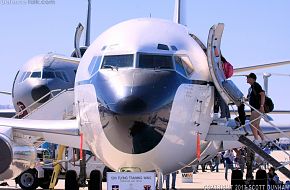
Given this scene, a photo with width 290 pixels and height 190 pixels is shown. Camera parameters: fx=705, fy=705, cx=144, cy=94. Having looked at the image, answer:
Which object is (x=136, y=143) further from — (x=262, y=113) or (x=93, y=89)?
(x=262, y=113)

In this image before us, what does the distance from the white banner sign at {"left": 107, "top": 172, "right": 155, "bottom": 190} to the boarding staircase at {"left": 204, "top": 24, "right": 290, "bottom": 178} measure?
3.16 metres

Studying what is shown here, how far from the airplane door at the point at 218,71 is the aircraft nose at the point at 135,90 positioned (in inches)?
47.6

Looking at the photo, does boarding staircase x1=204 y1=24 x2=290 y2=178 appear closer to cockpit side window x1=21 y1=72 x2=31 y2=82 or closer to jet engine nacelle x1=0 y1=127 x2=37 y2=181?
jet engine nacelle x1=0 y1=127 x2=37 y2=181

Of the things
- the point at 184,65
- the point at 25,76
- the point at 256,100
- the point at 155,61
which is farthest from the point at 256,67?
the point at 25,76

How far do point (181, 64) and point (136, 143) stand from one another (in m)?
2.48

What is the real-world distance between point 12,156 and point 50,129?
3.97 ft

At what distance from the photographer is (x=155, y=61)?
14.7 m

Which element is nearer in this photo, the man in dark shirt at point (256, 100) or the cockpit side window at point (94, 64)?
the cockpit side window at point (94, 64)

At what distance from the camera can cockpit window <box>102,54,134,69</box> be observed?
1461 cm

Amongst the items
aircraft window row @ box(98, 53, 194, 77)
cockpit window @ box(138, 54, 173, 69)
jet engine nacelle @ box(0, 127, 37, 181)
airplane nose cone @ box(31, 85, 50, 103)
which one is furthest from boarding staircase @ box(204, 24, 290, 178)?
airplane nose cone @ box(31, 85, 50, 103)

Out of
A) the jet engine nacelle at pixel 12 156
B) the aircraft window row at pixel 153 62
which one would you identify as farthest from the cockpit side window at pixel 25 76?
the aircraft window row at pixel 153 62

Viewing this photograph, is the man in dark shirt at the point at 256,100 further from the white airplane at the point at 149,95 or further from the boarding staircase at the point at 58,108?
the boarding staircase at the point at 58,108

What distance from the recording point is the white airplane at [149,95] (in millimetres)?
13406

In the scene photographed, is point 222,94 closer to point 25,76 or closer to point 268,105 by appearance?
point 268,105
